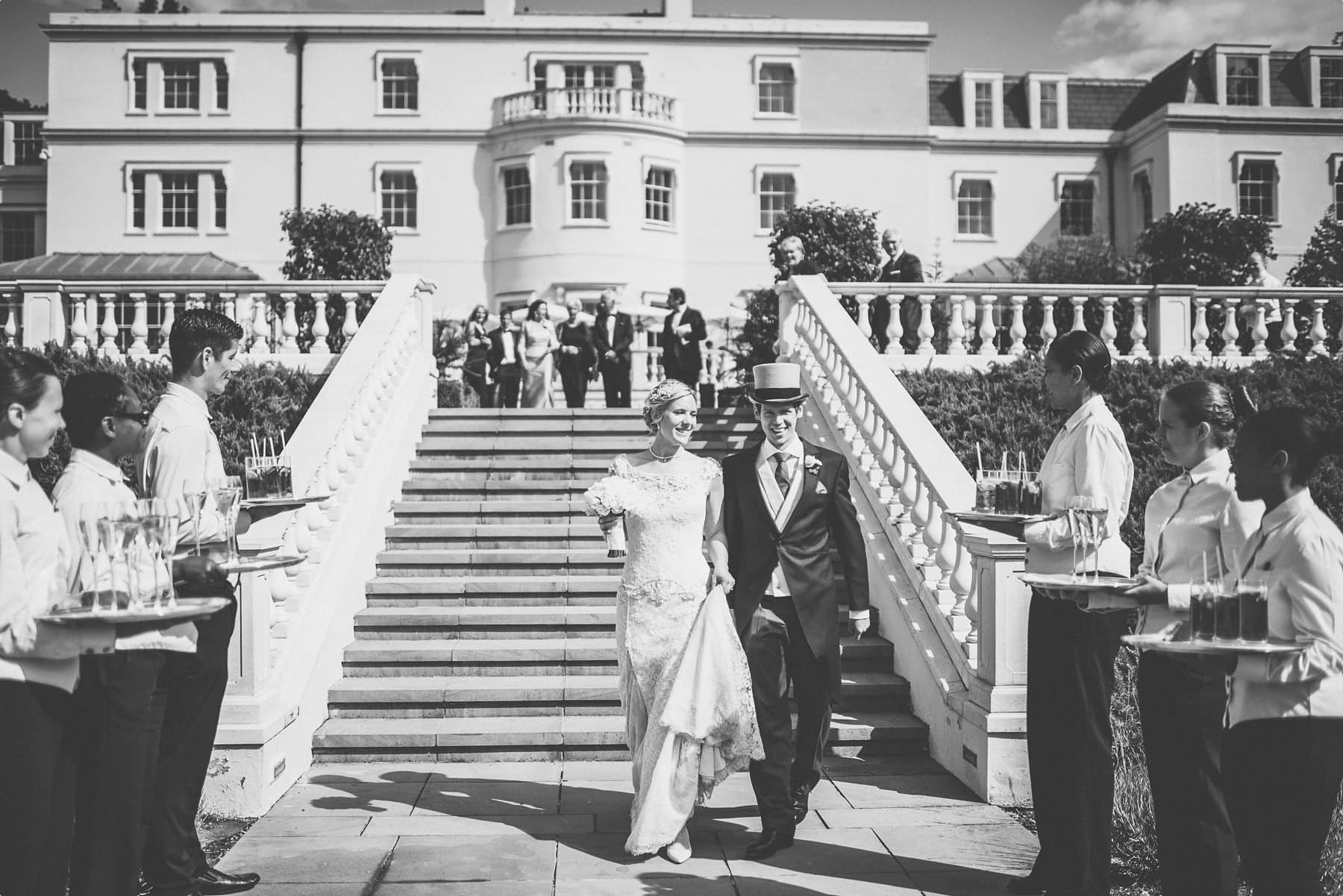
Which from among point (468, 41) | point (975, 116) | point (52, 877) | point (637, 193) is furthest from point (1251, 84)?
point (52, 877)

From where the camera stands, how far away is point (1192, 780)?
405 centimetres

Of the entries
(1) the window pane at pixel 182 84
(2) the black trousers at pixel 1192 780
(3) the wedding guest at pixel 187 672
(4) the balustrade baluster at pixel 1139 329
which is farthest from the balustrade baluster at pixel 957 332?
(1) the window pane at pixel 182 84

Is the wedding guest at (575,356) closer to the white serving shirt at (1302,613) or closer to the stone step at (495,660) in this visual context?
the stone step at (495,660)

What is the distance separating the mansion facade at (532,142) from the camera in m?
34.2

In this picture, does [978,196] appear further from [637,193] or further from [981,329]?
[981,329]

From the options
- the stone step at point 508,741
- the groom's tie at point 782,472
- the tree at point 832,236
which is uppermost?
the tree at point 832,236

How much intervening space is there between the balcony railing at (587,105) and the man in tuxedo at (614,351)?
19512 mm

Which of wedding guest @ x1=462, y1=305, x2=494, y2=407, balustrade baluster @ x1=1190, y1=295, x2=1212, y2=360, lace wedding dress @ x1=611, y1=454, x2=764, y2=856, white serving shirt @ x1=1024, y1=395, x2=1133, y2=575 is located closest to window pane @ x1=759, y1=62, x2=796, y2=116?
wedding guest @ x1=462, y1=305, x2=494, y2=407

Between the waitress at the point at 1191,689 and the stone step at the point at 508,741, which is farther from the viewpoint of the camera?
the stone step at the point at 508,741

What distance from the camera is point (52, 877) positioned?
3629mm

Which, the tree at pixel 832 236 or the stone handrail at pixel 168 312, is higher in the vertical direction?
the tree at pixel 832 236

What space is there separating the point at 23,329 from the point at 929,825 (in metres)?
11.8

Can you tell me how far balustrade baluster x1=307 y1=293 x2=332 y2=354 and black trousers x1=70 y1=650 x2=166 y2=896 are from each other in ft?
31.8

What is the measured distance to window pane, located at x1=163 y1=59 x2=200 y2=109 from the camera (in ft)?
117
